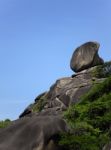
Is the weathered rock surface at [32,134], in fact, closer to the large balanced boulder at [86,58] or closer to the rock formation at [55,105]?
the rock formation at [55,105]

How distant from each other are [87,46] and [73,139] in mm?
28157

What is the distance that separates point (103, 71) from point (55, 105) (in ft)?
16.5

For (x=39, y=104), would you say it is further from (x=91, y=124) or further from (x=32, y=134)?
(x=32, y=134)

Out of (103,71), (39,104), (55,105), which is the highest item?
(103,71)

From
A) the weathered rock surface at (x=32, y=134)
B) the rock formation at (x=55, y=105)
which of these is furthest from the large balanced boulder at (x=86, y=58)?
the weathered rock surface at (x=32, y=134)

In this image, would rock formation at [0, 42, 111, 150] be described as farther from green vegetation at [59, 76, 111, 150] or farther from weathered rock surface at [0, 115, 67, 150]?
green vegetation at [59, 76, 111, 150]

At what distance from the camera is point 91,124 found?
18359 millimetres

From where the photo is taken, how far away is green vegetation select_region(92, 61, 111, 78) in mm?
37344

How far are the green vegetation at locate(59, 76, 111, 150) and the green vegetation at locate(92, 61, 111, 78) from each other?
12.1 m

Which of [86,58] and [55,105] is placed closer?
[55,105]

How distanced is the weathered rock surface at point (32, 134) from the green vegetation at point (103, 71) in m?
23.0

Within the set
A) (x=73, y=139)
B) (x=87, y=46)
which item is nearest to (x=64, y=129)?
(x=73, y=139)

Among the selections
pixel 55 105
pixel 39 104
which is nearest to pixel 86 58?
pixel 39 104

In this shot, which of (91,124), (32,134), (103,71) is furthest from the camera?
(103,71)
